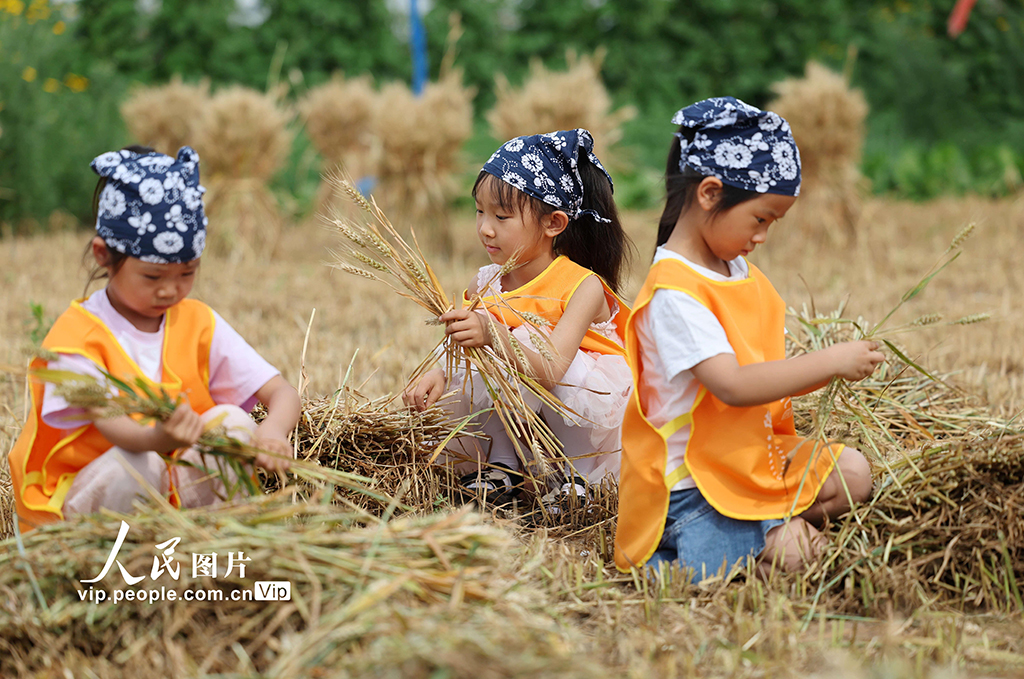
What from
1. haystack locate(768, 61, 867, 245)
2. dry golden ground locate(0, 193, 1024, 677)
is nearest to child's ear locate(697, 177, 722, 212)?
dry golden ground locate(0, 193, 1024, 677)

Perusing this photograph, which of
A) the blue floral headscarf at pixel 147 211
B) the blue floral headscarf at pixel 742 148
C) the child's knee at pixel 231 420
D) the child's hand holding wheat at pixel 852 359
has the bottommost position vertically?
the child's knee at pixel 231 420

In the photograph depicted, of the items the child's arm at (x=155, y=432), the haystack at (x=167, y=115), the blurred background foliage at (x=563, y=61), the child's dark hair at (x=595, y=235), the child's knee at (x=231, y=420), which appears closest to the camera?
the child's arm at (x=155, y=432)

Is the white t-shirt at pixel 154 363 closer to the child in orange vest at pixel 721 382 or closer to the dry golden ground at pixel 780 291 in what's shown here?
the dry golden ground at pixel 780 291

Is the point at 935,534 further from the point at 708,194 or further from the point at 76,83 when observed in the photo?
the point at 76,83

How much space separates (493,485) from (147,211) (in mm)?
1256

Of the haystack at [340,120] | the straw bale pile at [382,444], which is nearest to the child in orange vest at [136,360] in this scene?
the straw bale pile at [382,444]

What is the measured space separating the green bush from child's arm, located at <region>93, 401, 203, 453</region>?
6290mm

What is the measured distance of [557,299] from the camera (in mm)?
2703

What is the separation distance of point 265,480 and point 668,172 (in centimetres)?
129

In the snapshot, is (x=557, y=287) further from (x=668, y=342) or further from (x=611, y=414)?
(x=668, y=342)

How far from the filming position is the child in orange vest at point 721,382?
2170 millimetres

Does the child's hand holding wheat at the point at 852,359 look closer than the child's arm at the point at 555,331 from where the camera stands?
Yes

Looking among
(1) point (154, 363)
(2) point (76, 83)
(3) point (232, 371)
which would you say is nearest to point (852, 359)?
(3) point (232, 371)

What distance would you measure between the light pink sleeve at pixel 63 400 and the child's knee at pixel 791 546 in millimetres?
1543
